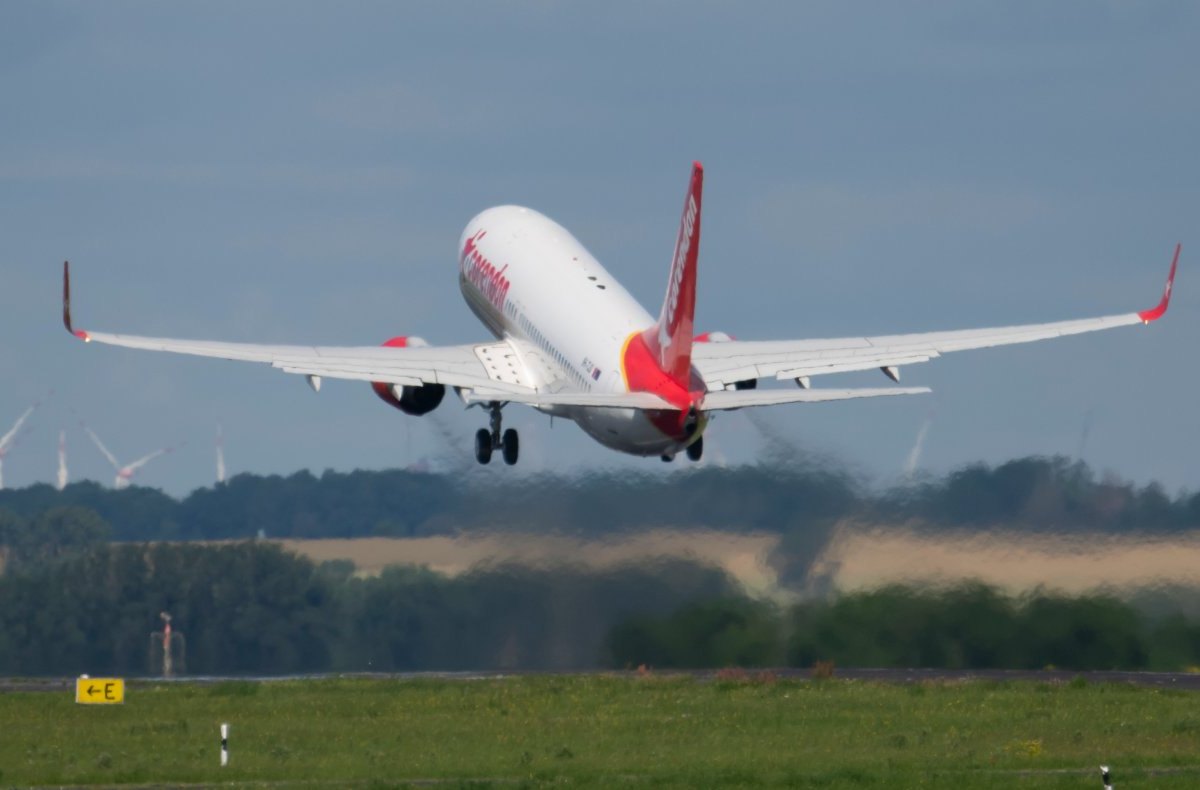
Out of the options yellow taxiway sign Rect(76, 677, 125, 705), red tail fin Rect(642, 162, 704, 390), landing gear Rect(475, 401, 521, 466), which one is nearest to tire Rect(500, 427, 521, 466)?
landing gear Rect(475, 401, 521, 466)

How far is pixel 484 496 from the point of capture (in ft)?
231

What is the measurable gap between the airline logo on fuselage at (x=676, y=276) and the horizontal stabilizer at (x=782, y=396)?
1966mm

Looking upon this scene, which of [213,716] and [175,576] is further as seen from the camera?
[175,576]

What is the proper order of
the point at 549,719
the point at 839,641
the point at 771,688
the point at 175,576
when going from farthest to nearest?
the point at 175,576 → the point at 839,641 → the point at 771,688 → the point at 549,719

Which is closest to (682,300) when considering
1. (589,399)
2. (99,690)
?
(589,399)

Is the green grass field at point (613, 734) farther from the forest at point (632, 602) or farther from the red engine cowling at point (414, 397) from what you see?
the red engine cowling at point (414, 397)

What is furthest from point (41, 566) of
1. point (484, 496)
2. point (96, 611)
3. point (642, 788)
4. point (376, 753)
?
point (642, 788)

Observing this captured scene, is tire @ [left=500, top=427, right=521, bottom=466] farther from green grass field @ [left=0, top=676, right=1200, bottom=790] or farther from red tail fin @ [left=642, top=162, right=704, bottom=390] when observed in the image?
red tail fin @ [left=642, top=162, right=704, bottom=390]

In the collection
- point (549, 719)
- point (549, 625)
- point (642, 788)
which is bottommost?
point (642, 788)

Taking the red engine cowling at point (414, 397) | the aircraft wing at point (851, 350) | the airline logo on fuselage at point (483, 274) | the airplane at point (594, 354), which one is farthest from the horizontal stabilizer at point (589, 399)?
the airline logo on fuselage at point (483, 274)

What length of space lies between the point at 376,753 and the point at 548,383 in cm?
1968

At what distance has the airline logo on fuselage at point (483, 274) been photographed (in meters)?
76.2

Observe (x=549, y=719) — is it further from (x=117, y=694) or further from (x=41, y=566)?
(x=41, y=566)

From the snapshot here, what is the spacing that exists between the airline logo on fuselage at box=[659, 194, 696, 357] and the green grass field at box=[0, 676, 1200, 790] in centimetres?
819
